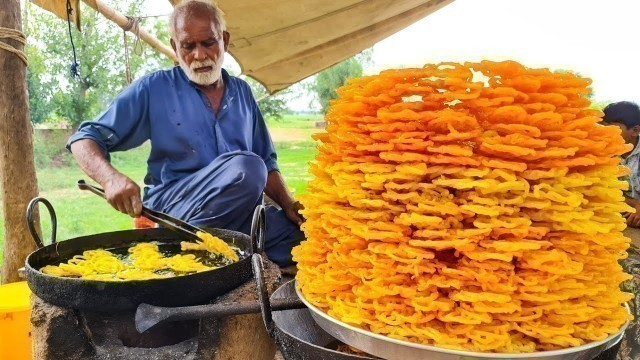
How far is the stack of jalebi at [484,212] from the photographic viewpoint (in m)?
1.03

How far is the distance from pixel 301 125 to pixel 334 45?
44.0 feet

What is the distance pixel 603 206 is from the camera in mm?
1113

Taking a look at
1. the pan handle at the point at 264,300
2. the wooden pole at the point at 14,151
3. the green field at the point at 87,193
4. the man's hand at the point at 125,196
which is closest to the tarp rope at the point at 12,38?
the wooden pole at the point at 14,151

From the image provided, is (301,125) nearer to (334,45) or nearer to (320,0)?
(334,45)

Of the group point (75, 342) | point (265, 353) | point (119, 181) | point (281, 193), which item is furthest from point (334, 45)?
point (75, 342)

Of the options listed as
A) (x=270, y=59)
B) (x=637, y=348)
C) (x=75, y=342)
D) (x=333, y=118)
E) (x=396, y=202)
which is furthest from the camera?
(x=270, y=59)

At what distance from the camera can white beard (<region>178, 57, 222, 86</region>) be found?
10.4 feet

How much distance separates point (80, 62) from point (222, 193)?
44.4 feet

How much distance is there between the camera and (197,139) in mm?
3121

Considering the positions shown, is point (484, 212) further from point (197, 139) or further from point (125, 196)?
point (197, 139)

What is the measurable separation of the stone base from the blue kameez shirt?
124 centimetres

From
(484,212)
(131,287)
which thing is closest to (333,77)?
(131,287)

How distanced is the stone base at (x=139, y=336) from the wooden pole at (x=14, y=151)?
1.76 meters

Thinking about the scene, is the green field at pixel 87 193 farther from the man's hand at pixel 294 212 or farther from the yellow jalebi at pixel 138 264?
the yellow jalebi at pixel 138 264
